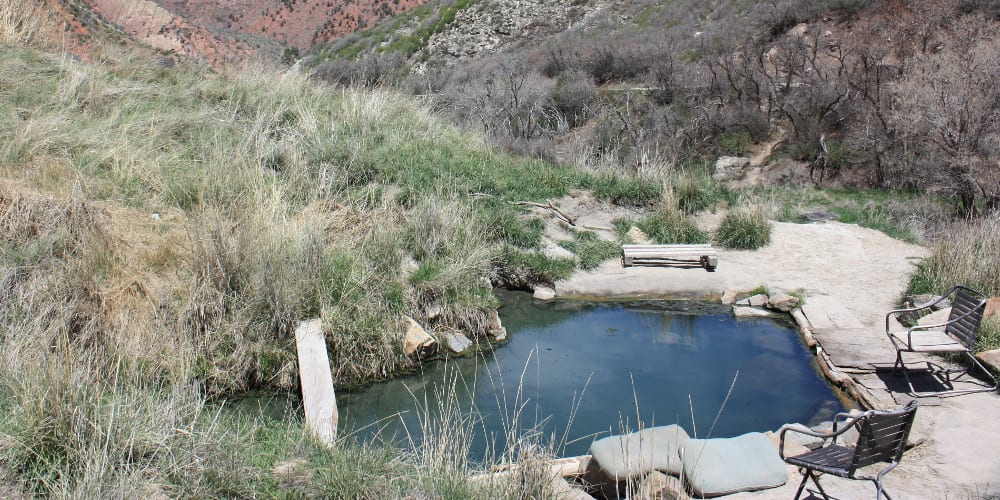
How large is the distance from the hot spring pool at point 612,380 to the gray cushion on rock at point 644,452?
1.34 feet

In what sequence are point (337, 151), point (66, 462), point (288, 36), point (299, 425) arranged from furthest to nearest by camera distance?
point (288, 36)
point (337, 151)
point (299, 425)
point (66, 462)

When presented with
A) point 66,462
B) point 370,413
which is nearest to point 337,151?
point 370,413

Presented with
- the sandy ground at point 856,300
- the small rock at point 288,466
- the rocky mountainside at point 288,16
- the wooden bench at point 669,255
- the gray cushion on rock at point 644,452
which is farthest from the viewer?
the rocky mountainside at point 288,16

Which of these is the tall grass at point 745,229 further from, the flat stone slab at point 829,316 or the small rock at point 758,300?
the flat stone slab at point 829,316

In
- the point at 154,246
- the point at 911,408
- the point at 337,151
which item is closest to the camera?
the point at 911,408

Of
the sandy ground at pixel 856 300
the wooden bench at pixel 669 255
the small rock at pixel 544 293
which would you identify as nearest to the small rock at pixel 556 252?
the sandy ground at pixel 856 300

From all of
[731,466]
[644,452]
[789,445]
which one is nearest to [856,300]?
[789,445]

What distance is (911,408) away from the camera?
163 inches

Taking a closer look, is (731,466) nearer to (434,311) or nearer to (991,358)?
(991,358)

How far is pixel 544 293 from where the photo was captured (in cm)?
932

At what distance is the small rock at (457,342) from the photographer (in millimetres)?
7668

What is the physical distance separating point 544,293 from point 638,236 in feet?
7.35

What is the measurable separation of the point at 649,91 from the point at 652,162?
23.2ft

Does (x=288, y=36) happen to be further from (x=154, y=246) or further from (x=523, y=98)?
(x=154, y=246)
